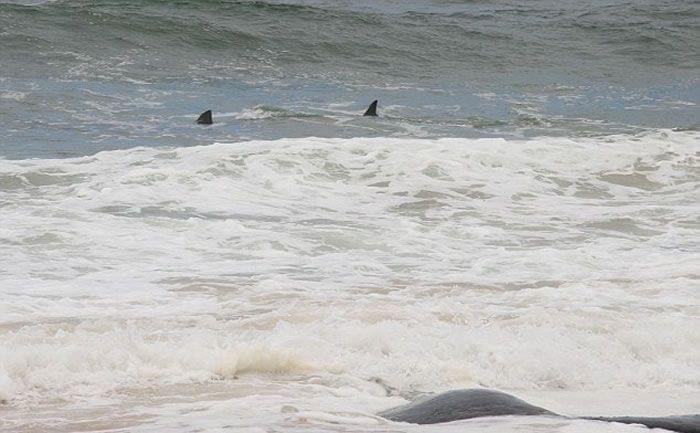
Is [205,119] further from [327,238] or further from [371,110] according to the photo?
[327,238]

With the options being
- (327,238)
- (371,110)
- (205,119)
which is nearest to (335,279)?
(327,238)

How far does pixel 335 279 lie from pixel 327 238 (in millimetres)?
1390

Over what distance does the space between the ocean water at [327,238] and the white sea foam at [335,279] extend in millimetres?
27

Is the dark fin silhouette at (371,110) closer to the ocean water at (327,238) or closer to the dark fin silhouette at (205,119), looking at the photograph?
the ocean water at (327,238)

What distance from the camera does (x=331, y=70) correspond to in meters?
21.8

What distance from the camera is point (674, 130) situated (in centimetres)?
1683

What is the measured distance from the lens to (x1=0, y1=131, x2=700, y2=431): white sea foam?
6043 millimetres

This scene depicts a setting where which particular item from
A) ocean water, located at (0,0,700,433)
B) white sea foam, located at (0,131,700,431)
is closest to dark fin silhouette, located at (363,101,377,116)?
ocean water, located at (0,0,700,433)

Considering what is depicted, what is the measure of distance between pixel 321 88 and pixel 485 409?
15381mm

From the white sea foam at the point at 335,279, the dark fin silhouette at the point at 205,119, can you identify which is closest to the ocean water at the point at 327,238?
the white sea foam at the point at 335,279

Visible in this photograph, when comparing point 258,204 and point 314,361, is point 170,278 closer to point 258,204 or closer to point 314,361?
point 314,361

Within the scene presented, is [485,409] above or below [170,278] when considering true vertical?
above

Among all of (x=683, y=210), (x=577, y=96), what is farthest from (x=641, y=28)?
(x=683, y=210)

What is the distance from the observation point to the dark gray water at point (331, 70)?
1616cm
